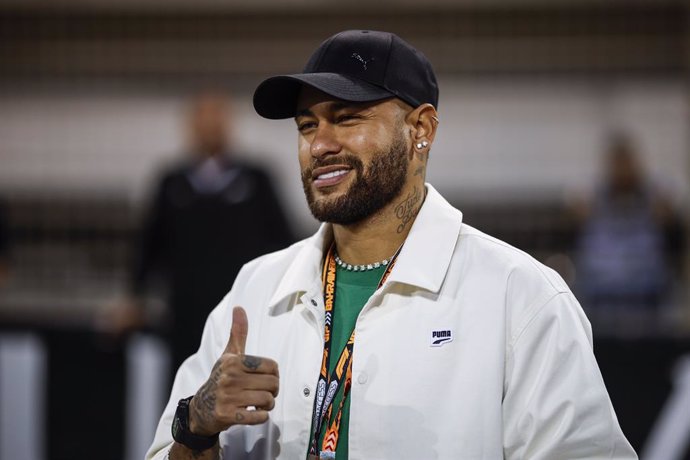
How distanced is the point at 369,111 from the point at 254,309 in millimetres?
611

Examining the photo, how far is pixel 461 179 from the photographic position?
8.98 metres

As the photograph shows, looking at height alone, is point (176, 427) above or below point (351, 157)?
below

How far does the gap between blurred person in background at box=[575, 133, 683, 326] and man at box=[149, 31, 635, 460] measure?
149 inches

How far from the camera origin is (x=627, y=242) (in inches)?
242

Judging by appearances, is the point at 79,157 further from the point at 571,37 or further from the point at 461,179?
the point at 571,37

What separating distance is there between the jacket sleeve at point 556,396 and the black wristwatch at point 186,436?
2.26 ft

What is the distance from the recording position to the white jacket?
7.45 feet

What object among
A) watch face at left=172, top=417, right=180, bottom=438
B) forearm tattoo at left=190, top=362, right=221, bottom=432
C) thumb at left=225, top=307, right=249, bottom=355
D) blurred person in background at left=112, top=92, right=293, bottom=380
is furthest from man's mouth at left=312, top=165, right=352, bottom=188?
blurred person in background at left=112, top=92, right=293, bottom=380

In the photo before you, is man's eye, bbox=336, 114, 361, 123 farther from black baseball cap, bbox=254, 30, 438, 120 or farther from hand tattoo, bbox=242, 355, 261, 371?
hand tattoo, bbox=242, 355, 261, 371

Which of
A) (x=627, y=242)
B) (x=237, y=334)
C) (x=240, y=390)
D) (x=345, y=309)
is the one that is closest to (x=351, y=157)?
(x=345, y=309)

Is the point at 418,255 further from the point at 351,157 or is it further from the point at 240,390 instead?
the point at 240,390

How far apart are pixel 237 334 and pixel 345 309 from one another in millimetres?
321

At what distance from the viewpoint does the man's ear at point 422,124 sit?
2537 millimetres

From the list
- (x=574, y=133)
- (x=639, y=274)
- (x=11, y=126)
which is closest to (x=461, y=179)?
(x=574, y=133)
